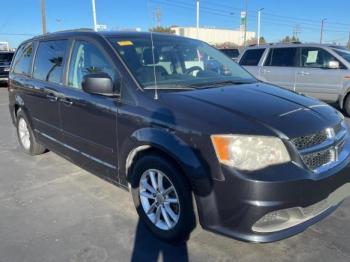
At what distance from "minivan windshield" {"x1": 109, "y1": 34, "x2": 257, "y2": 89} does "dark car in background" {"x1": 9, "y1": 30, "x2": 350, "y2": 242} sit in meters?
0.02

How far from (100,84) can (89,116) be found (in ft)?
1.90

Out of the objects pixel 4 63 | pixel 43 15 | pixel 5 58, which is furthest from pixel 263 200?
pixel 43 15

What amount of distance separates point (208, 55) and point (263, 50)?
250 inches

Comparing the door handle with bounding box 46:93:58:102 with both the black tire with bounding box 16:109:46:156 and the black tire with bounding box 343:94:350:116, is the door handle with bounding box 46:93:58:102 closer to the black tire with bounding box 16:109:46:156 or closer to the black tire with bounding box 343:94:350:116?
the black tire with bounding box 16:109:46:156

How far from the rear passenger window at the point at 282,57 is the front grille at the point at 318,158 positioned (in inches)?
288

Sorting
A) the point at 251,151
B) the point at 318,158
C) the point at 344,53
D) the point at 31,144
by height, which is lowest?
the point at 31,144

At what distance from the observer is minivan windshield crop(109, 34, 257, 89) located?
11.9 ft

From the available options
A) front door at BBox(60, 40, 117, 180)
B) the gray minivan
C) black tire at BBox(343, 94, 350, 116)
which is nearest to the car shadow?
front door at BBox(60, 40, 117, 180)

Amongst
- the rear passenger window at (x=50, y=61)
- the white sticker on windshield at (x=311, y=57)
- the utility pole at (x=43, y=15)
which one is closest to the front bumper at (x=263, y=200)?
the rear passenger window at (x=50, y=61)

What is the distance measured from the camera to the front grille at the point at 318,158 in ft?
9.14

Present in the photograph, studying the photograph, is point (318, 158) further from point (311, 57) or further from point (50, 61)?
point (311, 57)

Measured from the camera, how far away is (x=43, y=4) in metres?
27.8

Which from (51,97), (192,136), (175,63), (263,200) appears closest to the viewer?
(263,200)

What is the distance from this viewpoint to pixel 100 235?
3.48 m
